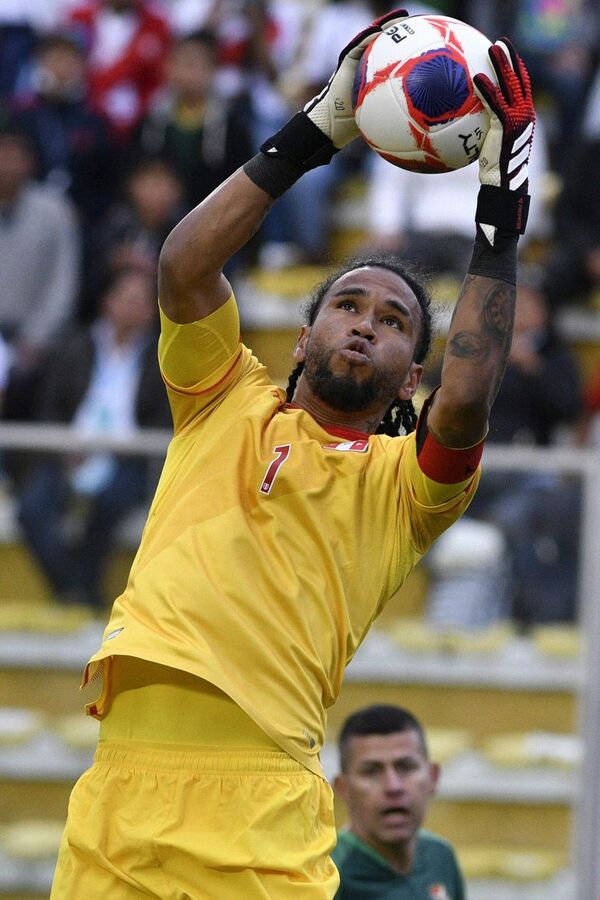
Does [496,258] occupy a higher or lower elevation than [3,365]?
lower

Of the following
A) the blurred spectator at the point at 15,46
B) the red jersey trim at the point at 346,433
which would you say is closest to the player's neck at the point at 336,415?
the red jersey trim at the point at 346,433

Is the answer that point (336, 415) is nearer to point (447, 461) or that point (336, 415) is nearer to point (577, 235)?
point (447, 461)

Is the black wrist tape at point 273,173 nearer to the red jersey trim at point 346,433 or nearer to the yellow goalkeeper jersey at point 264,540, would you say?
the yellow goalkeeper jersey at point 264,540

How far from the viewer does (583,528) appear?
22.9 ft

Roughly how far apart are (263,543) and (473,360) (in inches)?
25.9

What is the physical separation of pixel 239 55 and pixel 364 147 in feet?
3.97

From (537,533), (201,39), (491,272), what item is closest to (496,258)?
(491,272)

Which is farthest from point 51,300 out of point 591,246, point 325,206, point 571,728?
point 571,728

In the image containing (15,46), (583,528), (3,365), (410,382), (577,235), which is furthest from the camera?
(15,46)

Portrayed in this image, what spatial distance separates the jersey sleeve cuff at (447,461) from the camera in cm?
346

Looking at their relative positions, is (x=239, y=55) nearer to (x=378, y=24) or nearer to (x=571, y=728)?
(x=571, y=728)

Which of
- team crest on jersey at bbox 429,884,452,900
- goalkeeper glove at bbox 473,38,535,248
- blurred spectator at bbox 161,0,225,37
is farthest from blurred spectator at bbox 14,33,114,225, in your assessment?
goalkeeper glove at bbox 473,38,535,248

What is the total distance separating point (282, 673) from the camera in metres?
3.39

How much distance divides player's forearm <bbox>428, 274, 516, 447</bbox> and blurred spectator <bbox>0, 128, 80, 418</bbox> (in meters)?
5.68
